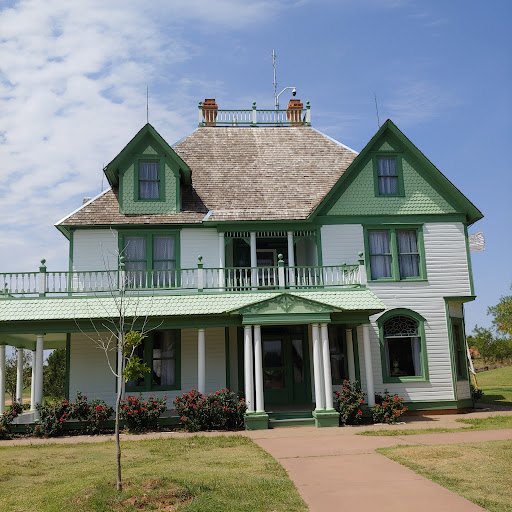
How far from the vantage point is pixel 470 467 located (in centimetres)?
978

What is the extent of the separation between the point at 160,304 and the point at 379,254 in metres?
7.90

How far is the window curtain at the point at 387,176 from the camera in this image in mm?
20797

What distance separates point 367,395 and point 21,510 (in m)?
11.9

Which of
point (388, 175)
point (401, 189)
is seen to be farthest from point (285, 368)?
point (388, 175)

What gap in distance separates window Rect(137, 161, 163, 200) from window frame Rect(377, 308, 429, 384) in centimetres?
901

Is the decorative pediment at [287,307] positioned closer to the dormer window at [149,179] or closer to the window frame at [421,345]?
the window frame at [421,345]

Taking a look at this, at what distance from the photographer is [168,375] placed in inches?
748

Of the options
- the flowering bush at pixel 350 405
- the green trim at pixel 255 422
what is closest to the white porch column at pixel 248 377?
Result: the green trim at pixel 255 422

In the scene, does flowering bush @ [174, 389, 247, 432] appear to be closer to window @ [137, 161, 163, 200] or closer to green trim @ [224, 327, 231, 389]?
green trim @ [224, 327, 231, 389]

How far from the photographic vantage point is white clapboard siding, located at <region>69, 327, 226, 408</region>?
61.1ft

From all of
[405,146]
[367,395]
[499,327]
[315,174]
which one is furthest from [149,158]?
[499,327]

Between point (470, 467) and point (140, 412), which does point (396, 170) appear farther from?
point (470, 467)

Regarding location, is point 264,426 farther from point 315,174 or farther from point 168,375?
point 315,174

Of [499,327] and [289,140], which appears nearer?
[289,140]
